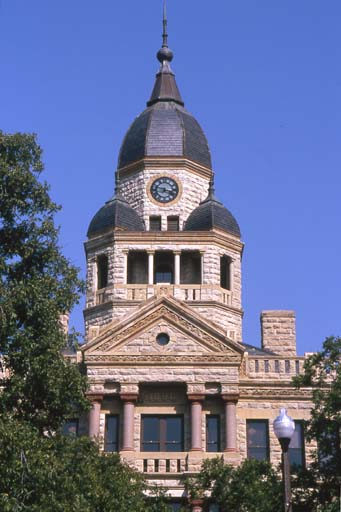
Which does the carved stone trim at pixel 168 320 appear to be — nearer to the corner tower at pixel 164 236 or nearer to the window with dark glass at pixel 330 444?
the corner tower at pixel 164 236

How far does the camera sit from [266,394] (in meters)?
45.8

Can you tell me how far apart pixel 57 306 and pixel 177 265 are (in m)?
23.2

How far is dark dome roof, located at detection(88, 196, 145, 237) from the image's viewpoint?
5444 centimetres

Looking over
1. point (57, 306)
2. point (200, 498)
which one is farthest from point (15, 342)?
point (200, 498)

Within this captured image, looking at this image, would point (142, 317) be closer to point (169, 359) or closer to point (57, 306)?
point (169, 359)

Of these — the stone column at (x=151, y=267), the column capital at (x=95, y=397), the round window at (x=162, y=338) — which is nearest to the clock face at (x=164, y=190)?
the stone column at (x=151, y=267)

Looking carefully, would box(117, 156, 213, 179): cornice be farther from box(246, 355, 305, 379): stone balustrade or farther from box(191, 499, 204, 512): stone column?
box(191, 499, 204, 512): stone column

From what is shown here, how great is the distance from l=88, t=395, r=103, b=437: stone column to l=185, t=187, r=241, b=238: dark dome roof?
474 inches

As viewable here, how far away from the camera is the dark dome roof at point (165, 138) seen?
5781cm

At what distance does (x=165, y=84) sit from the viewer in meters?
62.3

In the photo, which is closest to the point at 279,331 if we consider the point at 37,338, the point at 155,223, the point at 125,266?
the point at 155,223

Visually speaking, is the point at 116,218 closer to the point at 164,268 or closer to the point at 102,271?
the point at 102,271

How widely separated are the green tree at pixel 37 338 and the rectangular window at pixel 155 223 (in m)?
24.6

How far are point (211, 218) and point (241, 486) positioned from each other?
19.0 metres
